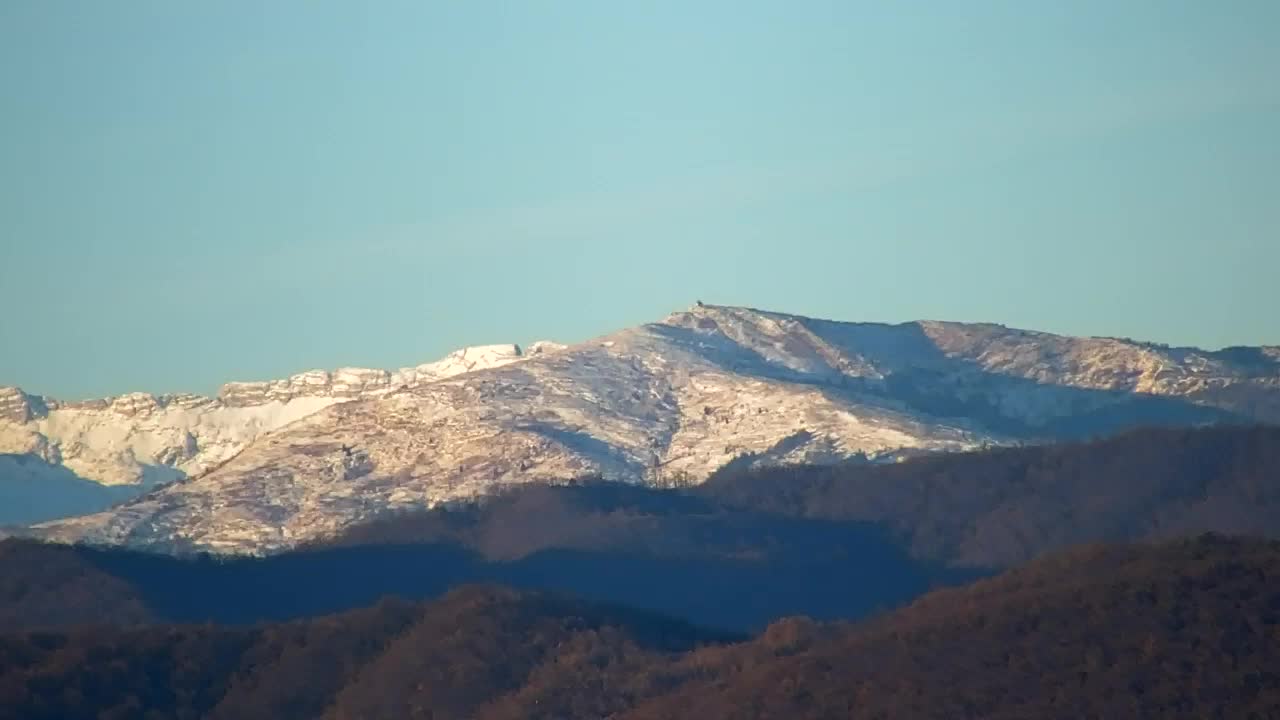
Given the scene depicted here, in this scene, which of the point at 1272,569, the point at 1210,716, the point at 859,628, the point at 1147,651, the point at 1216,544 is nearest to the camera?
the point at 1210,716

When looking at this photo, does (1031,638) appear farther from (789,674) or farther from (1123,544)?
(1123,544)

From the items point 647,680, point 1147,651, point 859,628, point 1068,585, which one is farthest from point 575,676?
point 1147,651

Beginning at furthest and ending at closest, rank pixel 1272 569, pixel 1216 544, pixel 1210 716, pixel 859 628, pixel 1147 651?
pixel 859 628, pixel 1216 544, pixel 1272 569, pixel 1147 651, pixel 1210 716

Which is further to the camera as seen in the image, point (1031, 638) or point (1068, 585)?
point (1068, 585)

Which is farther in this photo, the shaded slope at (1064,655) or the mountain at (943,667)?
the mountain at (943,667)

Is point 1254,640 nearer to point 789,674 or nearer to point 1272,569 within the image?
point 1272,569

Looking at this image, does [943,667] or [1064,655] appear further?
[943,667]

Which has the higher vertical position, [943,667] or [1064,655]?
[1064,655]

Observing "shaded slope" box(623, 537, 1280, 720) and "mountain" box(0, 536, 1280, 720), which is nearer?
"shaded slope" box(623, 537, 1280, 720)
